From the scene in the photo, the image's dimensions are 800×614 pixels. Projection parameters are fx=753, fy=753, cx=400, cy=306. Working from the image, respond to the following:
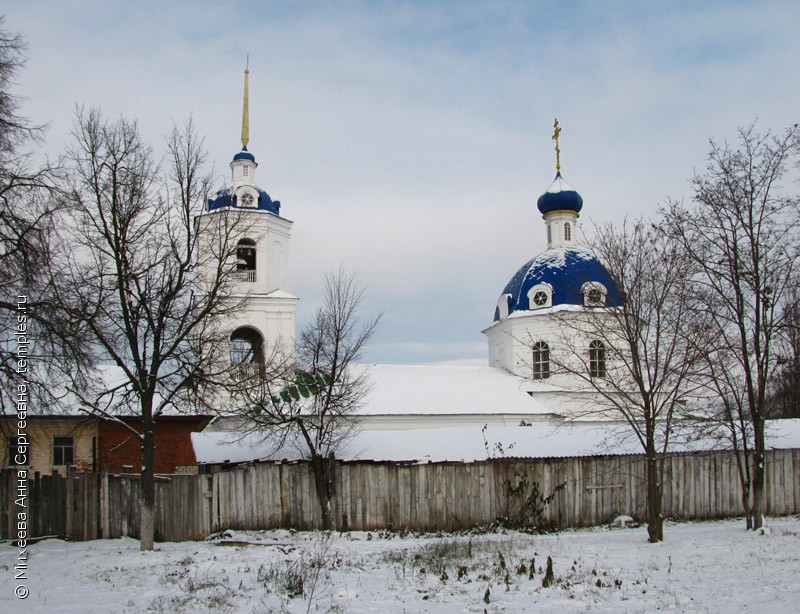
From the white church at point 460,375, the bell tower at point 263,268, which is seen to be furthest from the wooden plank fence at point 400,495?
the bell tower at point 263,268

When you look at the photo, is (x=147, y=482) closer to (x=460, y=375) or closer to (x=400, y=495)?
(x=400, y=495)

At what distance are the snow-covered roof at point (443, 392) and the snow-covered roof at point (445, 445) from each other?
6.34 metres

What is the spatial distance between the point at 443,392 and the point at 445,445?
9.36 m

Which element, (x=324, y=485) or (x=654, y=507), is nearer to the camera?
(x=654, y=507)

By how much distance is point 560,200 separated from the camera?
3700cm

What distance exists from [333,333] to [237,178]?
12.9 meters

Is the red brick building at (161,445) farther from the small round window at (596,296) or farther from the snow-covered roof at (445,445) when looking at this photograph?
the small round window at (596,296)

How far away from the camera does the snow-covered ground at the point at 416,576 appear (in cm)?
838

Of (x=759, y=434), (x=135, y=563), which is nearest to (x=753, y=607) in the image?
(x=759, y=434)

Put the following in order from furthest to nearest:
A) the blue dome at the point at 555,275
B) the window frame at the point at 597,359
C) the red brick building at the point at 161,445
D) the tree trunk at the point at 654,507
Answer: the blue dome at the point at 555,275, the red brick building at the point at 161,445, the window frame at the point at 597,359, the tree trunk at the point at 654,507

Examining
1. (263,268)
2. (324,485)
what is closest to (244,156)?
(263,268)

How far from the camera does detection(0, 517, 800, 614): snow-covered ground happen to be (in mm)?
8375

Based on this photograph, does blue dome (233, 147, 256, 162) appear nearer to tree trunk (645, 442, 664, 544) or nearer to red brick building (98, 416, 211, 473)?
red brick building (98, 416, 211, 473)

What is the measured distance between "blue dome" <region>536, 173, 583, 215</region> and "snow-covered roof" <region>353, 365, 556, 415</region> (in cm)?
972
